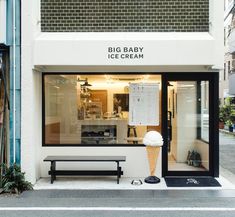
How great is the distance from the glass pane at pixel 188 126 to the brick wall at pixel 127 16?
1607 mm

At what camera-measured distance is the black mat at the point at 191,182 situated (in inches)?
374

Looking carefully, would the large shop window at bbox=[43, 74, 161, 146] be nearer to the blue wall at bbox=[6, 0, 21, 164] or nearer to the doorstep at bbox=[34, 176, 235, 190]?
the doorstep at bbox=[34, 176, 235, 190]

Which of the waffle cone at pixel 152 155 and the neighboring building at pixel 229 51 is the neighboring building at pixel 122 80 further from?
the neighboring building at pixel 229 51

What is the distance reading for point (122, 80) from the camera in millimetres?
10633

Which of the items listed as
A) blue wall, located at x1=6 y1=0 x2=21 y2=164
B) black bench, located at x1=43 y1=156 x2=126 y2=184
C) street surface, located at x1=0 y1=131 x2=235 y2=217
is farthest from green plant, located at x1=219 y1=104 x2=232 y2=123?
blue wall, located at x1=6 y1=0 x2=21 y2=164

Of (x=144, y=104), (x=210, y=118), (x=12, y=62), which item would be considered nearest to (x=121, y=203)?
(x=144, y=104)

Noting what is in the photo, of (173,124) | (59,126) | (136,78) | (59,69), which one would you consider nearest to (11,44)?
(59,69)

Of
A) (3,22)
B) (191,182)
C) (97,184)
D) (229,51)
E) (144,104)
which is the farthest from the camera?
(229,51)

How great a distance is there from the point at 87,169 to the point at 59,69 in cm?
276

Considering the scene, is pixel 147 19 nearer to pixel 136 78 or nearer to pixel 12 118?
pixel 136 78

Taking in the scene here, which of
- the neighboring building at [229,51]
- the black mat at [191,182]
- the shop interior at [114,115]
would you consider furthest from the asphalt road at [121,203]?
the neighboring building at [229,51]

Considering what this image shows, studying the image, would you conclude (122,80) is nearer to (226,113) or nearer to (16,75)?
(16,75)

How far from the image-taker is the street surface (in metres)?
7.27

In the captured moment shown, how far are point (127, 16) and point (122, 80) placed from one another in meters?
1.71
